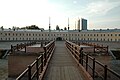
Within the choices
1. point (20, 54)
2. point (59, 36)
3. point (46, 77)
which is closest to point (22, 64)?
point (20, 54)

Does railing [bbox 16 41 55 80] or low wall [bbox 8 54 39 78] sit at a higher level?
Result: railing [bbox 16 41 55 80]

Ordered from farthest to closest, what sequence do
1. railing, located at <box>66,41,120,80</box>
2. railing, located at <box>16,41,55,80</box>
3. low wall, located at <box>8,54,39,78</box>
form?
low wall, located at <box>8,54,39,78</box> < railing, located at <box>66,41,120,80</box> < railing, located at <box>16,41,55,80</box>

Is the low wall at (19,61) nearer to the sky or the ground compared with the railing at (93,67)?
nearer to the ground

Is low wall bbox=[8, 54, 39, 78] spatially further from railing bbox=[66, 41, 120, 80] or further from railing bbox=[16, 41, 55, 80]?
railing bbox=[16, 41, 55, 80]

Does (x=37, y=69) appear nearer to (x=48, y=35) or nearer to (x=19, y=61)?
(x=19, y=61)

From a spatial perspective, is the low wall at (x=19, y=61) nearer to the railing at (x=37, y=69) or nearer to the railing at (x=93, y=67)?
the railing at (x=93, y=67)

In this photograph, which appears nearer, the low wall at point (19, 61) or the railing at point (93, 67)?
the railing at point (93, 67)

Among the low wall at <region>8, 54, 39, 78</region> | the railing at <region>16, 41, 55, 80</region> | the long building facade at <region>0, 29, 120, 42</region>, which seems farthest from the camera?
the long building facade at <region>0, 29, 120, 42</region>

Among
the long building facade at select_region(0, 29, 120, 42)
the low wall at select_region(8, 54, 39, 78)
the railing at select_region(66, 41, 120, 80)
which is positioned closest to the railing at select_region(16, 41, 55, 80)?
the railing at select_region(66, 41, 120, 80)

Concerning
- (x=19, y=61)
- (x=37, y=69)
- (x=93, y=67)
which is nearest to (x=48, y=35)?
(x=19, y=61)

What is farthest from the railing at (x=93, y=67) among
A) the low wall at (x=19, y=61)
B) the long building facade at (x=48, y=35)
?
the long building facade at (x=48, y=35)

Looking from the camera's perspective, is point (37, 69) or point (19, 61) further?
point (19, 61)

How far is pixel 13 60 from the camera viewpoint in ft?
68.8

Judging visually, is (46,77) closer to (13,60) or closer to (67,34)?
(13,60)
